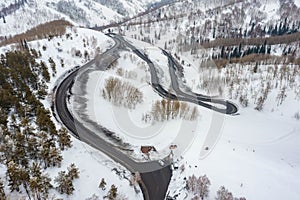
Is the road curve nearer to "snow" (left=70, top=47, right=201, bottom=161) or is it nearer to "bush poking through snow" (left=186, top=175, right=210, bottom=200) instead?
"snow" (left=70, top=47, right=201, bottom=161)

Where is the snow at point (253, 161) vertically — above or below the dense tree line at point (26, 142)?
below

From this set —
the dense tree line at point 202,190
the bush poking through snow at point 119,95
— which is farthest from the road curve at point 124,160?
the bush poking through snow at point 119,95

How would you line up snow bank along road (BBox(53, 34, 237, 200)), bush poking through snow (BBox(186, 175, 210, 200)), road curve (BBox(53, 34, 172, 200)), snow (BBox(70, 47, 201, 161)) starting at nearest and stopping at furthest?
bush poking through snow (BBox(186, 175, 210, 200)), road curve (BBox(53, 34, 172, 200)), snow bank along road (BBox(53, 34, 237, 200)), snow (BBox(70, 47, 201, 161))

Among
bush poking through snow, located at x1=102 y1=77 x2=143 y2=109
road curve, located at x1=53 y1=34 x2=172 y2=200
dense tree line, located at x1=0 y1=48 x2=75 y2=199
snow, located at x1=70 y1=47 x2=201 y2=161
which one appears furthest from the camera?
bush poking through snow, located at x1=102 y1=77 x2=143 y2=109

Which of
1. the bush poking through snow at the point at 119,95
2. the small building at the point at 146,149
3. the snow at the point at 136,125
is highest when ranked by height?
the bush poking through snow at the point at 119,95

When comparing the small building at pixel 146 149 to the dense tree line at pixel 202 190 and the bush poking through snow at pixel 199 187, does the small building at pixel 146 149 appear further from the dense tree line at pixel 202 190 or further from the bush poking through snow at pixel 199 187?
the bush poking through snow at pixel 199 187

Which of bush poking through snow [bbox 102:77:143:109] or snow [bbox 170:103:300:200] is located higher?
bush poking through snow [bbox 102:77:143:109]

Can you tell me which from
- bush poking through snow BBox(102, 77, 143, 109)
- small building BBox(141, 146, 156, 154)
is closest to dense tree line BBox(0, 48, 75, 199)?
small building BBox(141, 146, 156, 154)

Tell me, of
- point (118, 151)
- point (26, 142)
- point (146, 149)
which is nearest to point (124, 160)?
point (118, 151)

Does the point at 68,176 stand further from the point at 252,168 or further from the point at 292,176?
the point at 292,176

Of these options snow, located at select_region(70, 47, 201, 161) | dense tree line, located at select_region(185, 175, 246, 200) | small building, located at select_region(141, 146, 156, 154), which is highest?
snow, located at select_region(70, 47, 201, 161)
